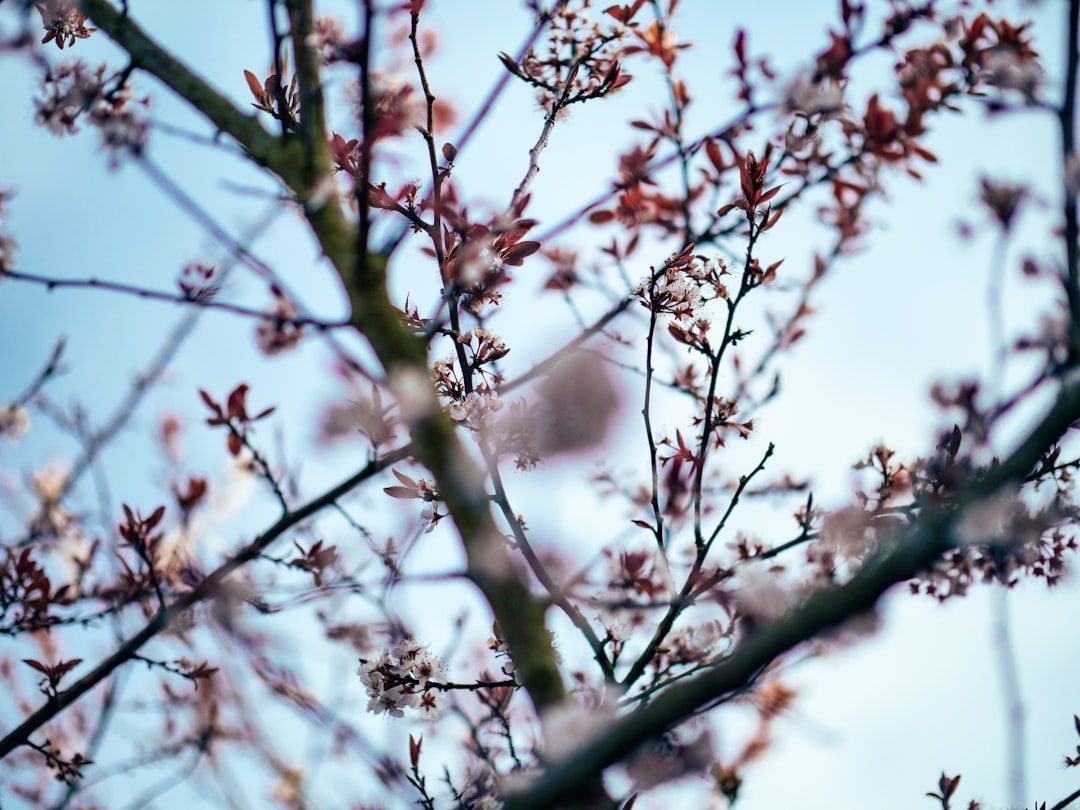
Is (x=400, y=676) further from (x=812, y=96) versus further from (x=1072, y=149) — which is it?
(x=812, y=96)

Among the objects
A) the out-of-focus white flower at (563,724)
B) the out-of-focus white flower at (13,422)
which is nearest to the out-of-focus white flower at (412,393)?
the out-of-focus white flower at (563,724)

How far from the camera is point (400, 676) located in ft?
5.01

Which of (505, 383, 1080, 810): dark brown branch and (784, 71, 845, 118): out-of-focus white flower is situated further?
(784, 71, 845, 118): out-of-focus white flower

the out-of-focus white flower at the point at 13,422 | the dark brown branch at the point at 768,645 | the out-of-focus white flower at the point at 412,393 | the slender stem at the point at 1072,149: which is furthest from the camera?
the out-of-focus white flower at the point at 13,422

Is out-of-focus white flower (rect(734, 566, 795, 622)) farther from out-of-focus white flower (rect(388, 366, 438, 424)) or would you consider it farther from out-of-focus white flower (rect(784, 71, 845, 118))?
out-of-focus white flower (rect(784, 71, 845, 118))

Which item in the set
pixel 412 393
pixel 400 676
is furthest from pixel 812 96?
pixel 400 676

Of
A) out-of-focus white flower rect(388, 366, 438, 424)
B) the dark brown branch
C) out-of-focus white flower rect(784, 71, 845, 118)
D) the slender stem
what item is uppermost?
out-of-focus white flower rect(784, 71, 845, 118)

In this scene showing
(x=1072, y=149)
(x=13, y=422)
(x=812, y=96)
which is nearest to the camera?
(x=1072, y=149)

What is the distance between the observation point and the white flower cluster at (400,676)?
1.52m

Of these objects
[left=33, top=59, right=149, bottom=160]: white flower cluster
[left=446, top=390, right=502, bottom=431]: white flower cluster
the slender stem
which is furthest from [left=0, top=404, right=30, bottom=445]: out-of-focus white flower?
the slender stem

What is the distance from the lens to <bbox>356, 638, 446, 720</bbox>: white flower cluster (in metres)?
1.52

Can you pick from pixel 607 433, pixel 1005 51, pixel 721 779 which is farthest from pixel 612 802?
pixel 1005 51

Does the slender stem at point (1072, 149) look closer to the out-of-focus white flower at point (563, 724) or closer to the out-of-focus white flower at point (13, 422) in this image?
the out-of-focus white flower at point (563, 724)

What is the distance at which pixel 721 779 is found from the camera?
1748mm
